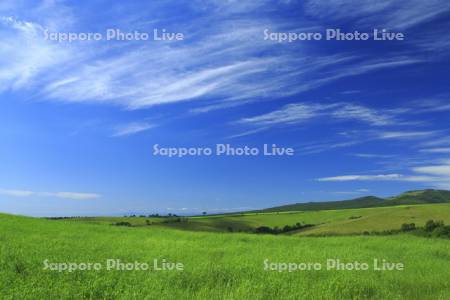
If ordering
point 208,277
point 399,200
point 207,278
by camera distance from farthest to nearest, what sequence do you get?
1. point 399,200
2. point 208,277
3. point 207,278

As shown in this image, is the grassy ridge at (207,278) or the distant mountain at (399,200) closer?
the grassy ridge at (207,278)

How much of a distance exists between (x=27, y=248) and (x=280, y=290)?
13.0 metres

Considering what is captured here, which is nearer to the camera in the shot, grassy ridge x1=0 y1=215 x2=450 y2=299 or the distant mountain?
grassy ridge x1=0 y1=215 x2=450 y2=299

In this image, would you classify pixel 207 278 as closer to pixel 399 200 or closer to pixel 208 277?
pixel 208 277

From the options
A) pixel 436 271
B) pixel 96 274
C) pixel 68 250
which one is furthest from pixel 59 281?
pixel 436 271

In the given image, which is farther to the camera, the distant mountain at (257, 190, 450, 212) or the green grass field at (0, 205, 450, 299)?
the distant mountain at (257, 190, 450, 212)

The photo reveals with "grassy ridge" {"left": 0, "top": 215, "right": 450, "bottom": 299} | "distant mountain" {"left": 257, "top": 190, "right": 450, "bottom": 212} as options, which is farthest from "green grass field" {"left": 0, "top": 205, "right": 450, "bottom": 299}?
"distant mountain" {"left": 257, "top": 190, "right": 450, "bottom": 212}

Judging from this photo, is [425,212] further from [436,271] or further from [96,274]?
[96,274]

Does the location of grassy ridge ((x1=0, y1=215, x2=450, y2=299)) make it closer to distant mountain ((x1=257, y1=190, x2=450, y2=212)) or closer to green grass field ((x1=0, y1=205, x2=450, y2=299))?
green grass field ((x1=0, y1=205, x2=450, y2=299))

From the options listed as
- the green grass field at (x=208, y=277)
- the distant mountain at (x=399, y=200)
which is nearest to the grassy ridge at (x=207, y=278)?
the green grass field at (x=208, y=277)

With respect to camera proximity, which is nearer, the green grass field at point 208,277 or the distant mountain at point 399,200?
the green grass field at point 208,277

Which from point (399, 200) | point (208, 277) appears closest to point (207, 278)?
point (208, 277)

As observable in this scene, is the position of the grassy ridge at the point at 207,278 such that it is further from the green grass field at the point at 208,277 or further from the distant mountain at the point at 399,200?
the distant mountain at the point at 399,200

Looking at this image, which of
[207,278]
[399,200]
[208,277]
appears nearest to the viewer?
[207,278]
